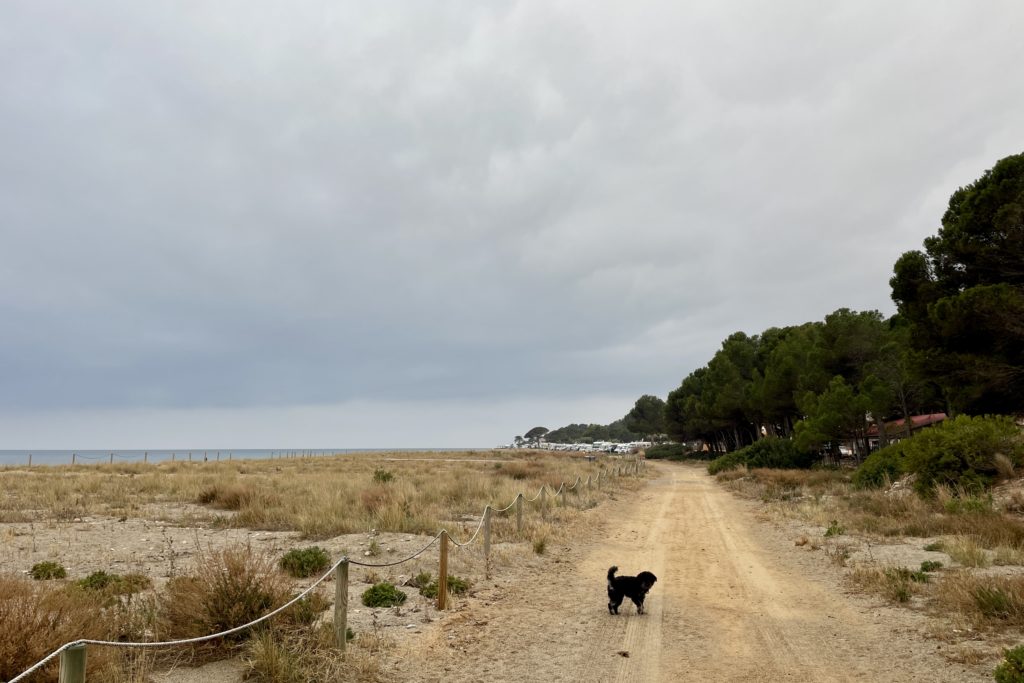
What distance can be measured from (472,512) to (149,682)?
14383mm

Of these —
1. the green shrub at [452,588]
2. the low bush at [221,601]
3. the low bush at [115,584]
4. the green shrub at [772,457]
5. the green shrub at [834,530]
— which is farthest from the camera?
the green shrub at [772,457]

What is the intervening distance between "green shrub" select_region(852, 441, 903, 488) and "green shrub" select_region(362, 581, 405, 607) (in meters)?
22.2

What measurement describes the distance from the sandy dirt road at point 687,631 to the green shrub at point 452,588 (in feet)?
1.30

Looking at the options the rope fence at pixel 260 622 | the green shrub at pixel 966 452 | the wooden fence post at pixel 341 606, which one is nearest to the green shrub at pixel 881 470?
the green shrub at pixel 966 452

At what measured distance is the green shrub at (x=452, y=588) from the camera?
10.2 metres

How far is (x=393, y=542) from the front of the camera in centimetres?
1445

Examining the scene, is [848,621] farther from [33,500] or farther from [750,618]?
[33,500]

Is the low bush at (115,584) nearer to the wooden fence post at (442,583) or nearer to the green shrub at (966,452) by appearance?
the wooden fence post at (442,583)

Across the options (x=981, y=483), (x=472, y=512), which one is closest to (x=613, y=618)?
(x=472, y=512)

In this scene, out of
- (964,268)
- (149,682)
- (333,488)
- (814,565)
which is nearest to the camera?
(149,682)

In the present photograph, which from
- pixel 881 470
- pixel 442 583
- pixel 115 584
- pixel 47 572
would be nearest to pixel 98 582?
pixel 115 584

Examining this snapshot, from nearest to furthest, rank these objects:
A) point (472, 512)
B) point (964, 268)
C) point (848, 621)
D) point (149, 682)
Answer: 1. point (149, 682)
2. point (848, 621)
3. point (472, 512)
4. point (964, 268)

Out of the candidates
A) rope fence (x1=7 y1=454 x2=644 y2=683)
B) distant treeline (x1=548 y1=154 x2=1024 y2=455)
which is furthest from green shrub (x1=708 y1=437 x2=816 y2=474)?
rope fence (x1=7 y1=454 x2=644 y2=683)

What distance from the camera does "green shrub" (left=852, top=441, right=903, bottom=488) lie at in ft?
82.7
